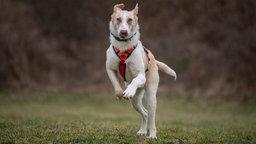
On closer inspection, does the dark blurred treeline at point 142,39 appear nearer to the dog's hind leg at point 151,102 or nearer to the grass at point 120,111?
the grass at point 120,111

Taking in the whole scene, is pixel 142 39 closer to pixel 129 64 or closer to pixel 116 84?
pixel 129 64

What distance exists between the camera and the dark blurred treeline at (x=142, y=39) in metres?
22.6

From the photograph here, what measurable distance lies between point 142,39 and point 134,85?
18477 millimetres

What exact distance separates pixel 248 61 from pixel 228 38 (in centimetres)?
191

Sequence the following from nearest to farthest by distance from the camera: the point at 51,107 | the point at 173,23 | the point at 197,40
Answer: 1. the point at 51,107
2. the point at 197,40
3. the point at 173,23

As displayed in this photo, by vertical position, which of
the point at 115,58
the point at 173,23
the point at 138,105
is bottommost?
the point at 138,105

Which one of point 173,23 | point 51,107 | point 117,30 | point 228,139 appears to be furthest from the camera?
point 173,23

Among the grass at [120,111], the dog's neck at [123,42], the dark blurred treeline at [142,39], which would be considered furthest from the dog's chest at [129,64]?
the dark blurred treeline at [142,39]

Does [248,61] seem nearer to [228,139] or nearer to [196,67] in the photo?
[196,67]

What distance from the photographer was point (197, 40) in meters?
25.0

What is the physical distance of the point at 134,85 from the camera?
7426mm

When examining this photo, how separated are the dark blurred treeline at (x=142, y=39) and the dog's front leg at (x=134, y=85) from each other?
A: 14397mm

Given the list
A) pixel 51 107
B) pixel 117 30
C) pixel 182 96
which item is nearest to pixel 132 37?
pixel 117 30

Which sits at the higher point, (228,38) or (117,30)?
(228,38)
